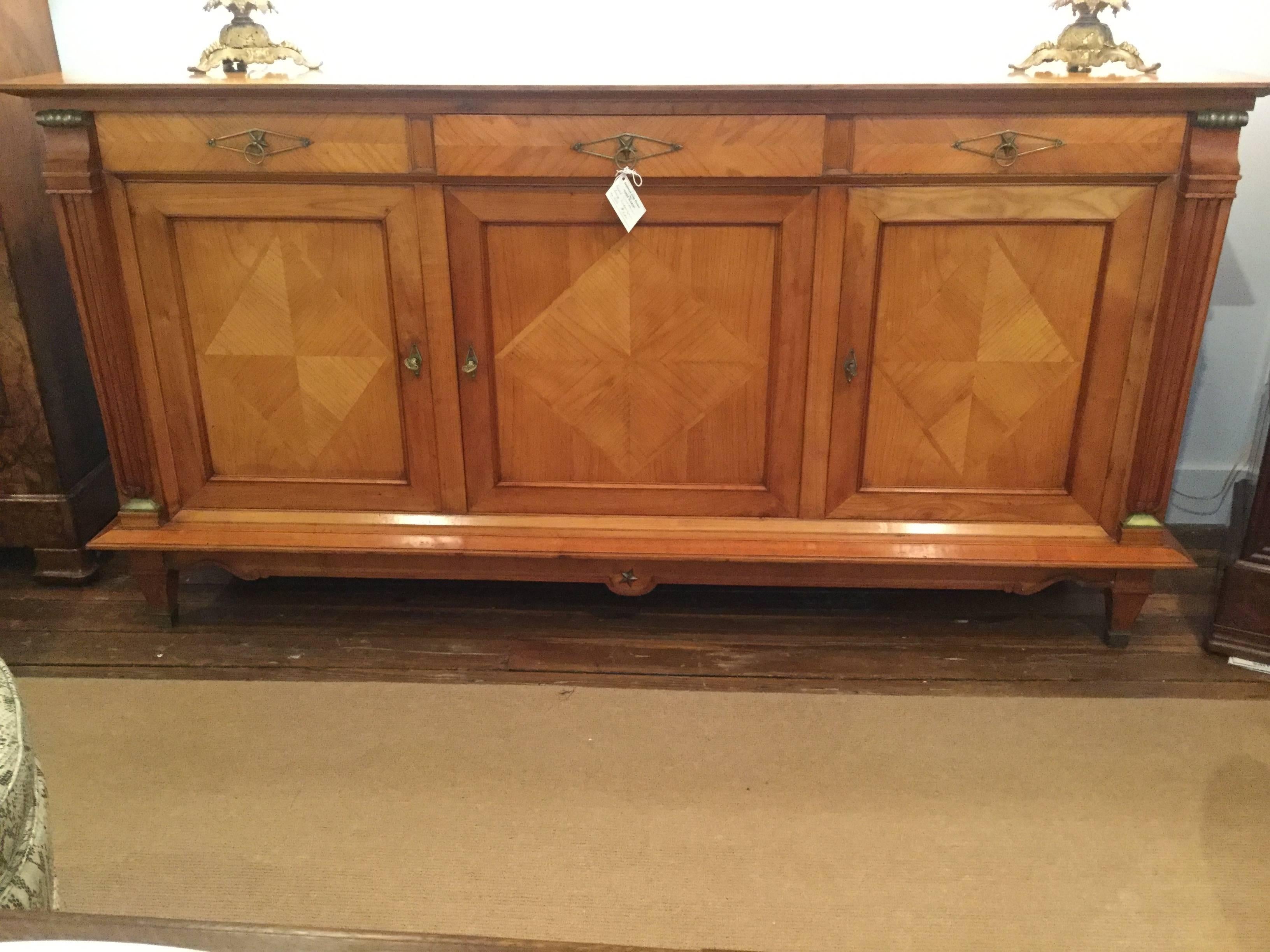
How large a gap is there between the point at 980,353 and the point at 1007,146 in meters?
0.34

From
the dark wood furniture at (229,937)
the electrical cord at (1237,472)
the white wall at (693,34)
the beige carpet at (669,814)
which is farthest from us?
the electrical cord at (1237,472)

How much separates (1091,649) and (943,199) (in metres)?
0.91

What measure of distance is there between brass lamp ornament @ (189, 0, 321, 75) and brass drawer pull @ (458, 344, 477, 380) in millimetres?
599

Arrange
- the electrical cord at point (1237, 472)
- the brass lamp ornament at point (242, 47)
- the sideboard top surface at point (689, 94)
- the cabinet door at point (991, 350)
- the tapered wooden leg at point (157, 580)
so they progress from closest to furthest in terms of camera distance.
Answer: the sideboard top surface at point (689, 94), the cabinet door at point (991, 350), the brass lamp ornament at point (242, 47), the tapered wooden leg at point (157, 580), the electrical cord at point (1237, 472)

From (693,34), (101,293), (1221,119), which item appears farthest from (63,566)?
(1221,119)

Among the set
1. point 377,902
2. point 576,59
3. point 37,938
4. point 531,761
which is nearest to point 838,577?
point 531,761

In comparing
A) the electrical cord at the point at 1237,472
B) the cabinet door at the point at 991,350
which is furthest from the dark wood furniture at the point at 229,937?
the electrical cord at the point at 1237,472

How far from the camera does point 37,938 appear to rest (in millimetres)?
697

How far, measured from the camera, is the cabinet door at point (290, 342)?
1756 millimetres

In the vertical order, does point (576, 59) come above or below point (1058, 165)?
above

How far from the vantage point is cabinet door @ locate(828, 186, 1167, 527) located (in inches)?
66.8

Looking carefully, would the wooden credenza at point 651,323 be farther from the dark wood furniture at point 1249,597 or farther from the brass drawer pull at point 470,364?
the dark wood furniture at point 1249,597

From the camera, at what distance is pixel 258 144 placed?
168 cm

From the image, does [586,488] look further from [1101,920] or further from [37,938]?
[37,938]
